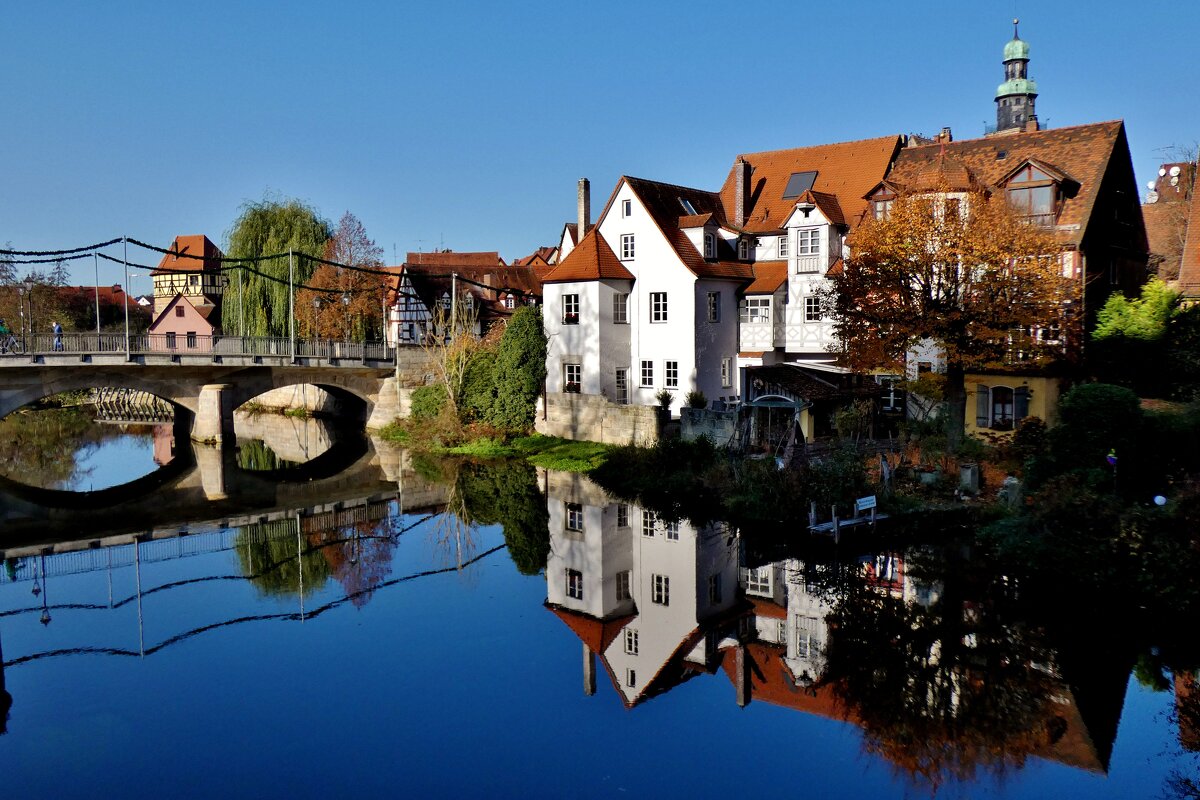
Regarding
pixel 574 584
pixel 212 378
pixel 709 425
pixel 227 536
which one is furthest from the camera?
pixel 212 378

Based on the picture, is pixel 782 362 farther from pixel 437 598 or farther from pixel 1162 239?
pixel 1162 239

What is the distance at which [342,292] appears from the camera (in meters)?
51.8

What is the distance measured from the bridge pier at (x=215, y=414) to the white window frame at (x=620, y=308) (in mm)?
17473

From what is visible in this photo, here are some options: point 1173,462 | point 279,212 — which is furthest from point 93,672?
point 279,212

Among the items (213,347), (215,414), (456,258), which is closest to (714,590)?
(213,347)

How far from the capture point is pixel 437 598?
63.9 feet

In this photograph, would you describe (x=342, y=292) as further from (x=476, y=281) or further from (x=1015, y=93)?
(x=1015, y=93)

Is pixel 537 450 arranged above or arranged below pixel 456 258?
below

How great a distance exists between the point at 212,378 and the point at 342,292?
12.1 metres

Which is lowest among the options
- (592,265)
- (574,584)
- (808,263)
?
(574,584)

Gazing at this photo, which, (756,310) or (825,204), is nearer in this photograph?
(825,204)

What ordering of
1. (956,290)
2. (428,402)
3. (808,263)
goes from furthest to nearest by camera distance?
(428,402)
(808,263)
(956,290)

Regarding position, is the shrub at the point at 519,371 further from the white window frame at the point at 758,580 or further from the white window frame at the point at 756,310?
the white window frame at the point at 758,580

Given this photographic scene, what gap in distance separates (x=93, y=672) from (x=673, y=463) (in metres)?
17.7
